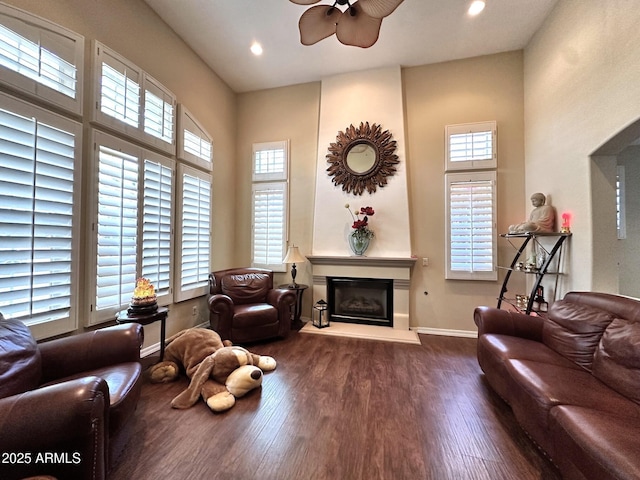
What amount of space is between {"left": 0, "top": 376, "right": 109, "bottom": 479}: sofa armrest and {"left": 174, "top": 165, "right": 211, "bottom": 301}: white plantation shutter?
93.6 inches

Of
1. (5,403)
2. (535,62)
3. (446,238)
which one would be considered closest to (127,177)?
(5,403)

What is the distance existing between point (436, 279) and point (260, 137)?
391 centimetres

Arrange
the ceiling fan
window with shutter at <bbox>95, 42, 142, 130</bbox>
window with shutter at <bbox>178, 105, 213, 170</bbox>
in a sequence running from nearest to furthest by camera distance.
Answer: the ceiling fan < window with shutter at <bbox>95, 42, 142, 130</bbox> < window with shutter at <bbox>178, 105, 213, 170</bbox>

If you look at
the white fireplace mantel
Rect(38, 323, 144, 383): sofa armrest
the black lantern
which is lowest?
the black lantern

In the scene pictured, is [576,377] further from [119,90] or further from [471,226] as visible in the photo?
[119,90]

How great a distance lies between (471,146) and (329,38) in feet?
8.35

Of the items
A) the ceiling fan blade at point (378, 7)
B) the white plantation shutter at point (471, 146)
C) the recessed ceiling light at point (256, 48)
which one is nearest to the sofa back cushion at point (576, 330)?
the white plantation shutter at point (471, 146)

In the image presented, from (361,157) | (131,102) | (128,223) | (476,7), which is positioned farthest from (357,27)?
(128,223)

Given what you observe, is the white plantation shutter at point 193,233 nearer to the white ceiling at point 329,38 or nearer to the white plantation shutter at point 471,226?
the white ceiling at point 329,38

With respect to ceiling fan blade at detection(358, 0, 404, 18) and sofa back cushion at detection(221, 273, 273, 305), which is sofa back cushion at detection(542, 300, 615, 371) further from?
sofa back cushion at detection(221, 273, 273, 305)

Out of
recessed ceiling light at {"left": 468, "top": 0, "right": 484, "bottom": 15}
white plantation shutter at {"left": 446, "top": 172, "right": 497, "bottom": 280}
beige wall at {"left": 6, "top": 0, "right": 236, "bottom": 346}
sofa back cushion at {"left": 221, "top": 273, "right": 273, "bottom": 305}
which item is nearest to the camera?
beige wall at {"left": 6, "top": 0, "right": 236, "bottom": 346}

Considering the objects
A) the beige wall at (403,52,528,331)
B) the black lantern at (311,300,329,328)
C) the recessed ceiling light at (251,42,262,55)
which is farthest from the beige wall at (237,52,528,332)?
the recessed ceiling light at (251,42,262,55)

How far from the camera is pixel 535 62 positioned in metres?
3.32

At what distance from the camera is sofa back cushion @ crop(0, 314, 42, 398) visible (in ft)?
4.45
